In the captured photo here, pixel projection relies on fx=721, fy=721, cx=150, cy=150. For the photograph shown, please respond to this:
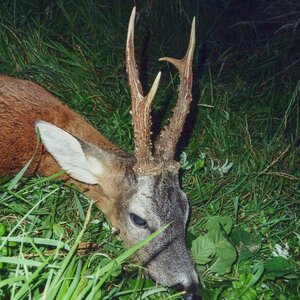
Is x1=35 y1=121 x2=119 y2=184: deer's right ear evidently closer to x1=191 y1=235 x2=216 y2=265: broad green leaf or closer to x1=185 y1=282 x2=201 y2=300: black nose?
x1=191 y1=235 x2=216 y2=265: broad green leaf

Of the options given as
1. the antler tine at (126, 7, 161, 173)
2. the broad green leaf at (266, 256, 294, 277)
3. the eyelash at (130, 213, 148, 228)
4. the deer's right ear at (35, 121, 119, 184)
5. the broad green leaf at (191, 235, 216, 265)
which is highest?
the antler tine at (126, 7, 161, 173)

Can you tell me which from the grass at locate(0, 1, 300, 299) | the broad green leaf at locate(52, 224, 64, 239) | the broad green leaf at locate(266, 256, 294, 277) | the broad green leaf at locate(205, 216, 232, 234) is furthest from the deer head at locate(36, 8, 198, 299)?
the broad green leaf at locate(266, 256, 294, 277)

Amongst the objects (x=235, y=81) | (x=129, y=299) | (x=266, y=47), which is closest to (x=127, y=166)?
(x=129, y=299)

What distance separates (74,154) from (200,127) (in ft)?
5.74

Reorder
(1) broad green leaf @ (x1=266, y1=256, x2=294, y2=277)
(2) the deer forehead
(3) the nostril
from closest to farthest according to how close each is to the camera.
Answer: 1. (3) the nostril
2. (2) the deer forehead
3. (1) broad green leaf @ (x1=266, y1=256, x2=294, y2=277)

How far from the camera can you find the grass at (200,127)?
4617mm

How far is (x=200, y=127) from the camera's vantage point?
6.27 meters

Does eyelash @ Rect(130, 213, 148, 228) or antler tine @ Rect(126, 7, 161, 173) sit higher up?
antler tine @ Rect(126, 7, 161, 173)

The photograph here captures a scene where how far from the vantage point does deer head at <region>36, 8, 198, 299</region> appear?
4484mm

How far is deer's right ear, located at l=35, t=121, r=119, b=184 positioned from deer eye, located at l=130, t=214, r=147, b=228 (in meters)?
0.39

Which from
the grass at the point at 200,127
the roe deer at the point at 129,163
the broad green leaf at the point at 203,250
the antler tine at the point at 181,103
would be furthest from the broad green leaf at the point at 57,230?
the broad green leaf at the point at 203,250

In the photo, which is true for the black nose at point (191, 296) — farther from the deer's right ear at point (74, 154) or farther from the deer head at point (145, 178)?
the deer's right ear at point (74, 154)

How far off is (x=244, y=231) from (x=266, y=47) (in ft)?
8.88

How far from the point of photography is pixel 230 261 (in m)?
4.82
